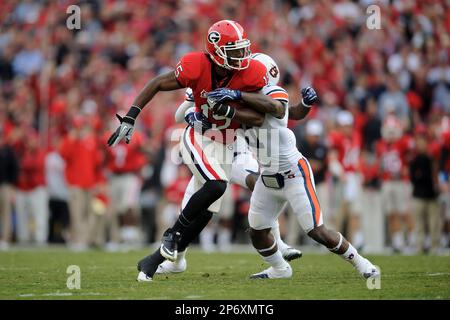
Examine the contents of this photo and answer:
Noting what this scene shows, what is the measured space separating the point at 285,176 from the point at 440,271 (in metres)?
2.10

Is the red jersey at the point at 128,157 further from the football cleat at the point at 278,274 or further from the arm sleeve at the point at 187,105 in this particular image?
the football cleat at the point at 278,274

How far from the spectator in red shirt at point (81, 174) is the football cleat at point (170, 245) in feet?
23.2

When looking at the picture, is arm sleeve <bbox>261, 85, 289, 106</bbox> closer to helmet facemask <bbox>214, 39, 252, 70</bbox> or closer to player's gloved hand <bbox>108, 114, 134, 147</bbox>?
helmet facemask <bbox>214, 39, 252, 70</bbox>

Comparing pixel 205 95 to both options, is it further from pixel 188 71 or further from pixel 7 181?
pixel 7 181

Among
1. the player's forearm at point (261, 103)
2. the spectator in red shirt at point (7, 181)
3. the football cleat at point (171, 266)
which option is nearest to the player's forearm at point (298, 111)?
the player's forearm at point (261, 103)

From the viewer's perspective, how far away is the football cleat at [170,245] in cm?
728

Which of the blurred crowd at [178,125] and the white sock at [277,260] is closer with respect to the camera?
the white sock at [277,260]

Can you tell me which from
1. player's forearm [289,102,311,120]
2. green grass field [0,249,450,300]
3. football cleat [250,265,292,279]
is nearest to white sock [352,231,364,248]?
green grass field [0,249,450,300]

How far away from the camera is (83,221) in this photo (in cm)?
1444

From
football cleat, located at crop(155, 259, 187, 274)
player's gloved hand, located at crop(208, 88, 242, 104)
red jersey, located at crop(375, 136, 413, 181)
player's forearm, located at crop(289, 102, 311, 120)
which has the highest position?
player's gloved hand, located at crop(208, 88, 242, 104)

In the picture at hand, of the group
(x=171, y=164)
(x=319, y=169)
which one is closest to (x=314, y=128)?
(x=319, y=169)

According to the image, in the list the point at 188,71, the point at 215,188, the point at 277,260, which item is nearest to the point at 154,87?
the point at 188,71

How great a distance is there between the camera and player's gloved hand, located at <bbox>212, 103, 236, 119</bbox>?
7109 millimetres

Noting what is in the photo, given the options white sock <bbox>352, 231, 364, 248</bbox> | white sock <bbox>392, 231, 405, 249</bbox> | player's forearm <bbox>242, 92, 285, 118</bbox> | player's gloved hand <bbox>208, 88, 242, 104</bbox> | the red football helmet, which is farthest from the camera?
white sock <bbox>392, 231, 405, 249</bbox>
